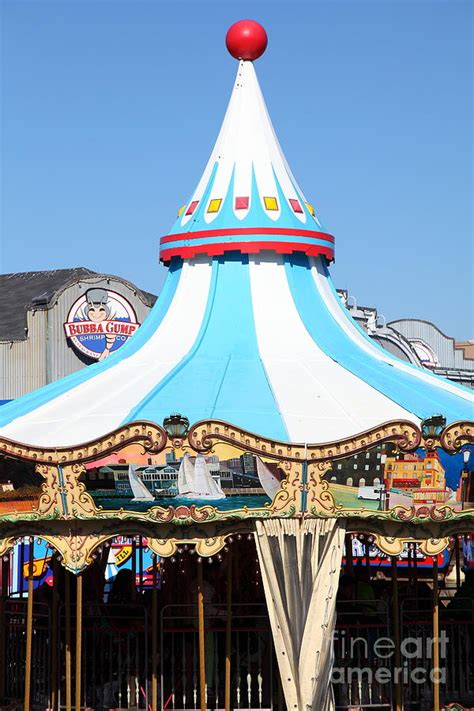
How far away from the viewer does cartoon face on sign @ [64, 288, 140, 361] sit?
93.7ft

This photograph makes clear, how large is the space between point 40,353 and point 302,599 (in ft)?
59.1

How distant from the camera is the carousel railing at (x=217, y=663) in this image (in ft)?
40.4

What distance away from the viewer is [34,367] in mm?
28500

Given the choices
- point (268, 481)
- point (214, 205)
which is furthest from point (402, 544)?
point (214, 205)

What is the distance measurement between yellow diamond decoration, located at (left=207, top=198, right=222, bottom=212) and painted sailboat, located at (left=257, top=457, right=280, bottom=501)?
379cm

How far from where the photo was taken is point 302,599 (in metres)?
11.3

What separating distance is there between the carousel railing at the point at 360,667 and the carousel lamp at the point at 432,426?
1.87 m

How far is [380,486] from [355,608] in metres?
2.58

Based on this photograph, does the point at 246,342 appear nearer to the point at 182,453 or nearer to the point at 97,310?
the point at 182,453

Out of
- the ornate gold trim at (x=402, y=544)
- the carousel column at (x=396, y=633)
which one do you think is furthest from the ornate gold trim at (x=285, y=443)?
the carousel column at (x=396, y=633)

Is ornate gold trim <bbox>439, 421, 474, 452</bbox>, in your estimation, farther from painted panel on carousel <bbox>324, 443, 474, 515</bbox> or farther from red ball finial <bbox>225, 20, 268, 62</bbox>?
red ball finial <bbox>225, 20, 268, 62</bbox>

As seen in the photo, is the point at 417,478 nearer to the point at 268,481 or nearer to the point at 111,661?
the point at 268,481

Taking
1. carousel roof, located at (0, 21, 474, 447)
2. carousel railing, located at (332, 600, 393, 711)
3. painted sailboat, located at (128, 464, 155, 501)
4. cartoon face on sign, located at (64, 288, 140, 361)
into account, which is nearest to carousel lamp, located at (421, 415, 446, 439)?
carousel roof, located at (0, 21, 474, 447)

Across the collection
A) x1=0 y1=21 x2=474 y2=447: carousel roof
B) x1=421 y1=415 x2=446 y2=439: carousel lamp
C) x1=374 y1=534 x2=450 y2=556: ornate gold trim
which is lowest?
x1=374 y1=534 x2=450 y2=556: ornate gold trim
